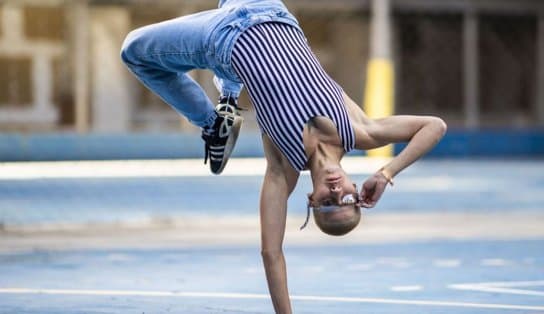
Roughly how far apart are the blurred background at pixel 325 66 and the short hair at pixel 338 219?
2239cm

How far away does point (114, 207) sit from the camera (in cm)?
1753

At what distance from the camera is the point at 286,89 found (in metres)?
6.60

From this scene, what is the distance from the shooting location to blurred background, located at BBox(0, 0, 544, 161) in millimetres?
29297

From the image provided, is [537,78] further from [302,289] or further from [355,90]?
[302,289]

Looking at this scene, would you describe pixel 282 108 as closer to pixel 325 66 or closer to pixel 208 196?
→ pixel 208 196

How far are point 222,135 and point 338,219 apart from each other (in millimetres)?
1442

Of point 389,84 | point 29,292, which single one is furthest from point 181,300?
point 389,84

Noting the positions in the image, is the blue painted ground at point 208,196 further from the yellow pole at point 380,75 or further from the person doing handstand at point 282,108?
the person doing handstand at point 282,108

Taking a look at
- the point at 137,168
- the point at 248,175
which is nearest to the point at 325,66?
the point at 137,168

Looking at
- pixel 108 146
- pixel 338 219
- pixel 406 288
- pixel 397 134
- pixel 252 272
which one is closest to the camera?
pixel 338 219

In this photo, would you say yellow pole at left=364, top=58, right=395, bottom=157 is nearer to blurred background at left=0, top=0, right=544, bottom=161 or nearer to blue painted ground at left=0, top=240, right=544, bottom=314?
blurred background at left=0, top=0, right=544, bottom=161

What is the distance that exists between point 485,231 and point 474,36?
2090 cm

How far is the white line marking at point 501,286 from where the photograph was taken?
8789 millimetres

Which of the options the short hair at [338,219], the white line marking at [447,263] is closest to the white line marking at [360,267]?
the white line marking at [447,263]
